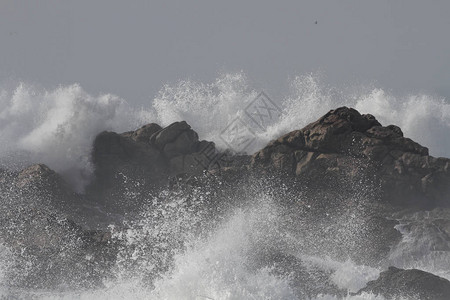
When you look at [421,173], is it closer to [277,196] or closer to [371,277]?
[277,196]

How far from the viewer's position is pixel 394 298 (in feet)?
89.1

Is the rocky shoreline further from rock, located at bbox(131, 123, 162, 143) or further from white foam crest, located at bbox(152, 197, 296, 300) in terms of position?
white foam crest, located at bbox(152, 197, 296, 300)

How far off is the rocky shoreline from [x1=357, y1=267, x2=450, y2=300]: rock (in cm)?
339

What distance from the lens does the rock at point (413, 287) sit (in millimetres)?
27078

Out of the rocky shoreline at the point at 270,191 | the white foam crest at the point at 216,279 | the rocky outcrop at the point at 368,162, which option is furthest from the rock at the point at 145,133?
the white foam crest at the point at 216,279

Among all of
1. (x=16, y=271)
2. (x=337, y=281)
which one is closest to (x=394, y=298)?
(x=337, y=281)

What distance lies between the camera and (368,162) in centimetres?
3938

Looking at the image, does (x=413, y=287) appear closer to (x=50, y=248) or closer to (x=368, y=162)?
(x=368, y=162)

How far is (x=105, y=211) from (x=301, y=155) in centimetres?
1308

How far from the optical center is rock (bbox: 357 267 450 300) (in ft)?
88.8

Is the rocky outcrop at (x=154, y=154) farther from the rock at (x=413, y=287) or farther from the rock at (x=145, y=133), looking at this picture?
the rock at (x=413, y=287)

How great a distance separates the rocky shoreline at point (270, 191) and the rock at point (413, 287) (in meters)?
3.39

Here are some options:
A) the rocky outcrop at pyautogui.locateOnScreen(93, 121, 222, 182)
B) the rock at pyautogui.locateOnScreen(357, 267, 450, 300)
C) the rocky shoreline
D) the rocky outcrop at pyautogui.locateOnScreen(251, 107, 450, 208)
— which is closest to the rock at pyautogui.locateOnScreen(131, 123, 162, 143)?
the rocky outcrop at pyautogui.locateOnScreen(93, 121, 222, 182)

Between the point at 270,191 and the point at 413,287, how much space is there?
548 inches
